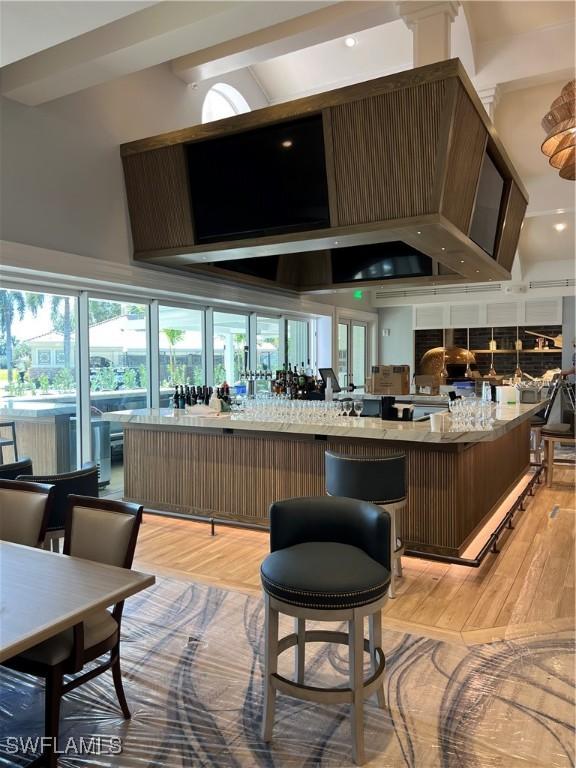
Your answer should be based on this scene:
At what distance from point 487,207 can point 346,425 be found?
2.58 metres

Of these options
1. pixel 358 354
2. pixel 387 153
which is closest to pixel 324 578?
pixel 387 153

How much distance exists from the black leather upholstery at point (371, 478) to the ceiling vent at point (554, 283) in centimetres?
855

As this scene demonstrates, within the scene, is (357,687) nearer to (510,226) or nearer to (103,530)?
(103,530)

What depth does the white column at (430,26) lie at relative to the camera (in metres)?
4.34

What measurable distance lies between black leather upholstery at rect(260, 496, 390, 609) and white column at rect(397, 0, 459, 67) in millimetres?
3846

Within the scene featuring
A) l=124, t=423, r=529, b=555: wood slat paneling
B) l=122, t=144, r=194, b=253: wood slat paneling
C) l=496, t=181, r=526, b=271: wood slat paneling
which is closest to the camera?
l=124, t=423, r=529, b=555: wood slat paneling

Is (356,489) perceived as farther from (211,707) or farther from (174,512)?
(174,512)

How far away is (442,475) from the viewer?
3.84 metres

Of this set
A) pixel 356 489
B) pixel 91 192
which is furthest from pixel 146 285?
pixel 356 489

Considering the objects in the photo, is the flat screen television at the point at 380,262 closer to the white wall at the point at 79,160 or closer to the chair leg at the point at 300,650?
the white wall at the point at 79,160

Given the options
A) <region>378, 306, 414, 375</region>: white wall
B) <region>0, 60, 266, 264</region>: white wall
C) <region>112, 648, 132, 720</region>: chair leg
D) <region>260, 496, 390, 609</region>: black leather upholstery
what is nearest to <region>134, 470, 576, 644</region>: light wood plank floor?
<region>260, 496, 390, 609</region>: black leather upholstery

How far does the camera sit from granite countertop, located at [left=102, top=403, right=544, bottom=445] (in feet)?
12.0

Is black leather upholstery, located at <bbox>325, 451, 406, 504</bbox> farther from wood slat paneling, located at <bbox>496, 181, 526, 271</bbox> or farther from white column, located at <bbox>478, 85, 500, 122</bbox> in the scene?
white column, located at <bbox>478, 85, 500, 122</bbox>

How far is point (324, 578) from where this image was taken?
1.98 meters
